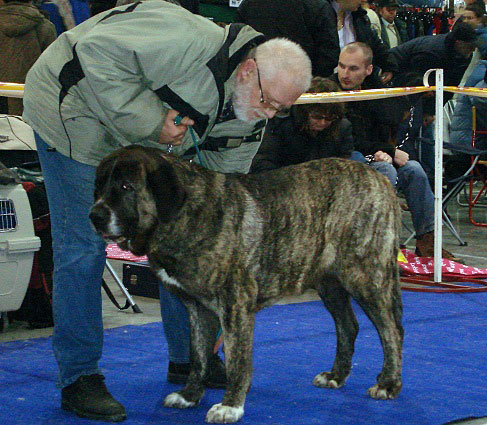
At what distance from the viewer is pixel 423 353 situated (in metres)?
4.17

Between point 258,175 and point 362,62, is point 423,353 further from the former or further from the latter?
point 362,62

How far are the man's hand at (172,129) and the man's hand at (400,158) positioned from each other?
3771 mm

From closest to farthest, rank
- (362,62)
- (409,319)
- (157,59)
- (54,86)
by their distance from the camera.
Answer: (157,59) < (54,86) < (409,319) < (362,62)

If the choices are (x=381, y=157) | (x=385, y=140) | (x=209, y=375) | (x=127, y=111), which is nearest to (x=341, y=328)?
(x=209, y=375)

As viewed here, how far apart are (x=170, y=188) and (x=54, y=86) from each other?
1.97ft

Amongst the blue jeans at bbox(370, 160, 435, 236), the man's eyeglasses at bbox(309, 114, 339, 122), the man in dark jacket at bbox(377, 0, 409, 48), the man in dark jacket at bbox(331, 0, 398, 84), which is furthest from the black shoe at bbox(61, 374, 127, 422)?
the man in dark jacket at bbox(377, 0, 409, 48)

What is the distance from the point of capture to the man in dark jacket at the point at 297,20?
666 centimetres

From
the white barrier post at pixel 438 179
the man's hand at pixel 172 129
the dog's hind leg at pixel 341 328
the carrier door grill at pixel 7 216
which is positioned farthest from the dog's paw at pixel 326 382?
the white barrier post at pixel 438 179

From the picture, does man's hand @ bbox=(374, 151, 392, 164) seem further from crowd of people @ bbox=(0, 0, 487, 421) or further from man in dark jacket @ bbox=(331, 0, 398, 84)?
crowd of people @ bbox=(0, 0, 487, 421)

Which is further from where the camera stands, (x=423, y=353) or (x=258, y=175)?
(x=423, y=353)

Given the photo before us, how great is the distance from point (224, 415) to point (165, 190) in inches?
33.5

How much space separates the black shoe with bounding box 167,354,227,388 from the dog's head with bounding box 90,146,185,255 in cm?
89

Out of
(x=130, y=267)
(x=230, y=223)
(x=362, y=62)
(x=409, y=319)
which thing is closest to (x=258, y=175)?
(x=230, y=223)

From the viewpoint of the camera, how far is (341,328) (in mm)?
3650
